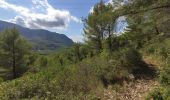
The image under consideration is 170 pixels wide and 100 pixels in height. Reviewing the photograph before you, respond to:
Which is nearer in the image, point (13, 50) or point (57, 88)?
point (57, 88)

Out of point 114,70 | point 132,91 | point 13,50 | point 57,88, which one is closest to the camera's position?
point 57,88

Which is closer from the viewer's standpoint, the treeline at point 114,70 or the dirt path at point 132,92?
the treeline at point 114,70

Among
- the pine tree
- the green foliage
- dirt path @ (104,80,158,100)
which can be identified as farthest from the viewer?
the pine tree

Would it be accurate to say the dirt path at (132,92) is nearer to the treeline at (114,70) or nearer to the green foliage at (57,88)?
the treeline at (114,70)

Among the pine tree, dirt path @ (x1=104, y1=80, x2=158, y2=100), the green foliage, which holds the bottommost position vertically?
dirt path @ (x1=104, y1=80, x2=158, y2=100)

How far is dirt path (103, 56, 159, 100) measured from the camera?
11031 mm

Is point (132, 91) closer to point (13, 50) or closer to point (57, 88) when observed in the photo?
point (57, 88)

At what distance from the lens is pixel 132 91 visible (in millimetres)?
11875

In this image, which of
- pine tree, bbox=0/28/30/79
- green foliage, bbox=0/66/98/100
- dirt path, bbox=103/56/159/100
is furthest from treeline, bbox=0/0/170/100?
pine tree, bbox=0/28/30/79

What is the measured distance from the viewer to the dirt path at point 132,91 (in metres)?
11.0

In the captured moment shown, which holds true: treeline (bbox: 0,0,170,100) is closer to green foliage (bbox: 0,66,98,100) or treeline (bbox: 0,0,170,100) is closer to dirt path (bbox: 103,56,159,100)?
green foliage (bbox: 0,66,98,100)

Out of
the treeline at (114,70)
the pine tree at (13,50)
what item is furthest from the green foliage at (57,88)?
the pine tree at (13,50)

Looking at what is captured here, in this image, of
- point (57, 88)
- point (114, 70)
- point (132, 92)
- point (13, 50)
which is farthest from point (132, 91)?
point (13, 50)

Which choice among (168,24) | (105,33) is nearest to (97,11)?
(105,33)
